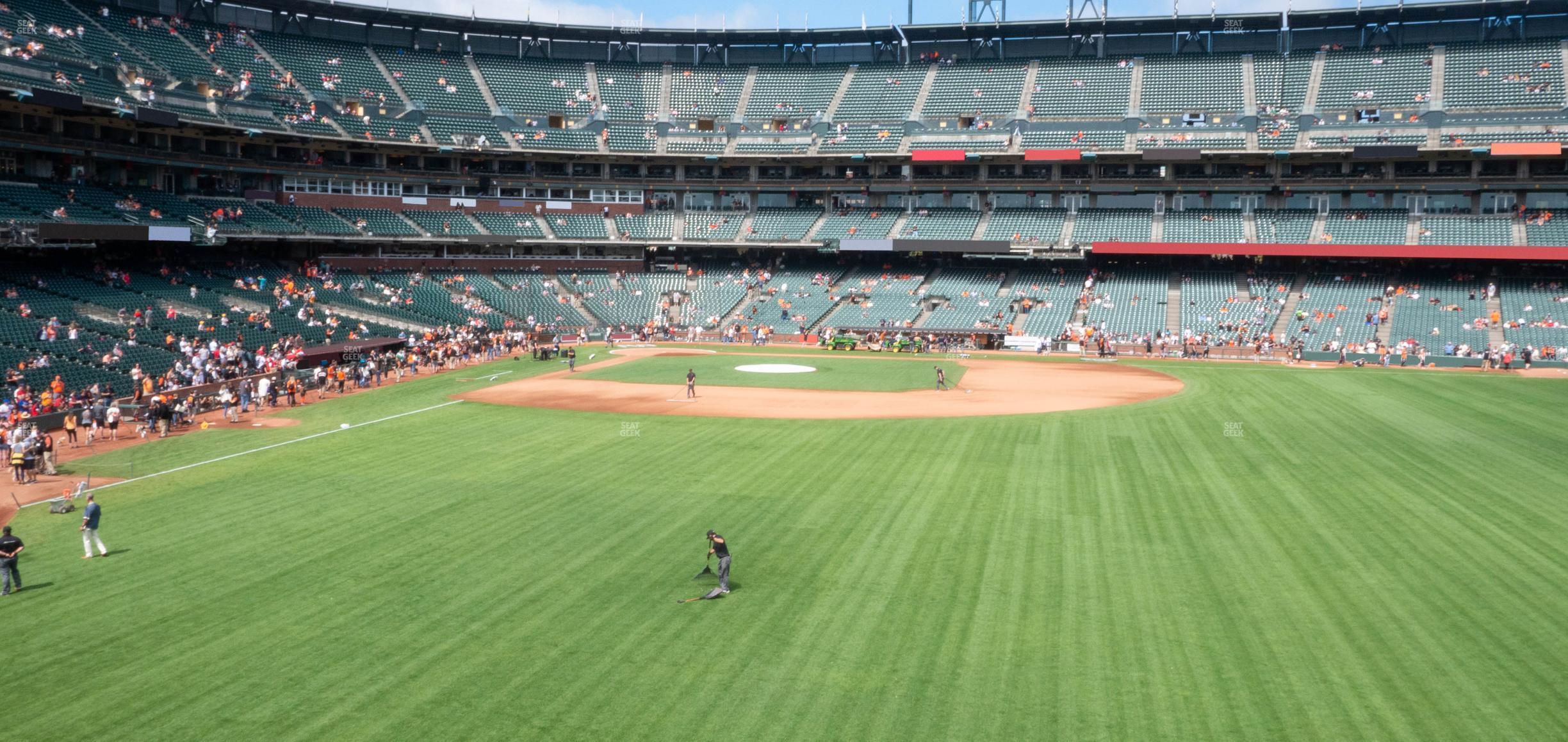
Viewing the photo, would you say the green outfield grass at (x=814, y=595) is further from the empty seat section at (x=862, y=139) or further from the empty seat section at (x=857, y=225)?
the empty seat section at (x=862, y=139)

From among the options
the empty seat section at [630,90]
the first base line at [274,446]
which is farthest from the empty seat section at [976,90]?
the first base line at [274,446]

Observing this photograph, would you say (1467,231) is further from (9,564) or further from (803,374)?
(9,564)

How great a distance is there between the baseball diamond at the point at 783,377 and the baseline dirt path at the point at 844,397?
0.52 meters

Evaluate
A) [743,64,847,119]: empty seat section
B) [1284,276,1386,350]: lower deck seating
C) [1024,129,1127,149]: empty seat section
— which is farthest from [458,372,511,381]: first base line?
[1284,276,1386,350]: lower deck seating

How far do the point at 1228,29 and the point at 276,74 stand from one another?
247ft

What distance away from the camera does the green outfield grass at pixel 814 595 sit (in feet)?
43.3

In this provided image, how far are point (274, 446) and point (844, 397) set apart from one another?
22093mm

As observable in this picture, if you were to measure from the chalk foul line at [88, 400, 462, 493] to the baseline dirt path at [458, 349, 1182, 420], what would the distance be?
10.9 ft

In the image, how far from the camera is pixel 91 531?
20.1 metres

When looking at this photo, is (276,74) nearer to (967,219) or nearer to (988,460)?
(967,219)

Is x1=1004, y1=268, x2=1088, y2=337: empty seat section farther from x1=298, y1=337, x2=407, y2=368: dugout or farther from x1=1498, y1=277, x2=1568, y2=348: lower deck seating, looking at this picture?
x1=298, y1=337, x2=407, y2=368: dugout

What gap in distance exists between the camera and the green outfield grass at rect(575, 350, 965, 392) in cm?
4712

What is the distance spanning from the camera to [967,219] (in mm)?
78812

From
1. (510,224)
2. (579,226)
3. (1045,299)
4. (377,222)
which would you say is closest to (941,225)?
(1045,299)
